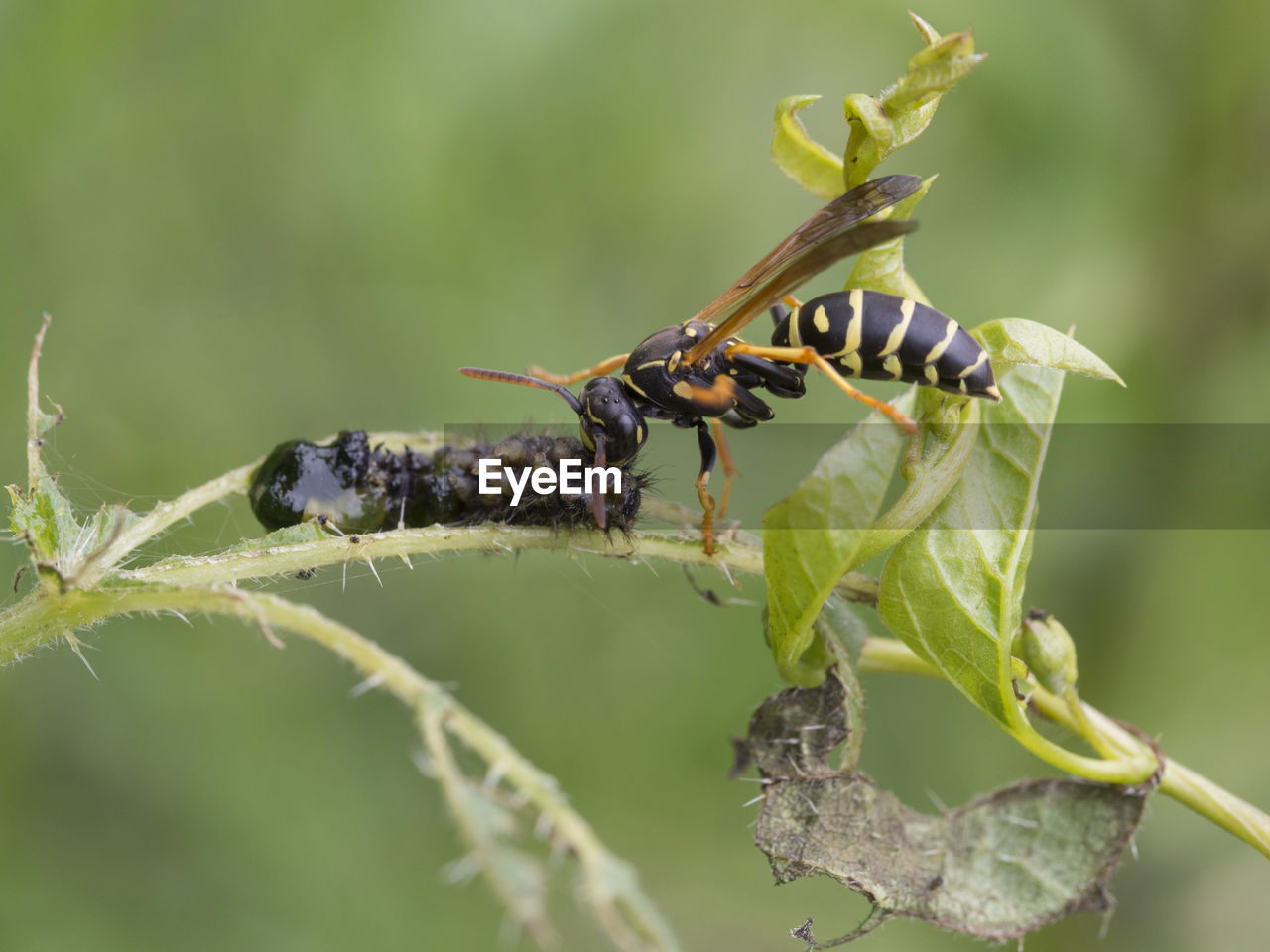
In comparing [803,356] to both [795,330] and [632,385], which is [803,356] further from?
[632,385]

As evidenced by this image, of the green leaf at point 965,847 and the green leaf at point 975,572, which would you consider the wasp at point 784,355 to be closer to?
the green leaf at point 975,572

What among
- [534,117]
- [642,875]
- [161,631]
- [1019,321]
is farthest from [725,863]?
[534,117]

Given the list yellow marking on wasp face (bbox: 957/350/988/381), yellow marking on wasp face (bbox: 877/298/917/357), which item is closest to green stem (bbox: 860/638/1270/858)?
yellow marking on wasp face (bbox: 957/350/988/381)

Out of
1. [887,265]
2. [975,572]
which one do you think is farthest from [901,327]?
[975,572]

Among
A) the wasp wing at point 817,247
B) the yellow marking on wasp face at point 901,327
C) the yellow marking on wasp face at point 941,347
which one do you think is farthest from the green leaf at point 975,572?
the wasp wing at point 817,247

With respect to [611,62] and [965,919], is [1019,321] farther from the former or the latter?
[611,62]

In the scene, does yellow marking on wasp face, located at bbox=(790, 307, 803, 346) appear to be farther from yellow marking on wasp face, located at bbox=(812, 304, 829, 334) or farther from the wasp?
yellow marking on wasp face, located at bbox=(812, 304, 829, 334)
